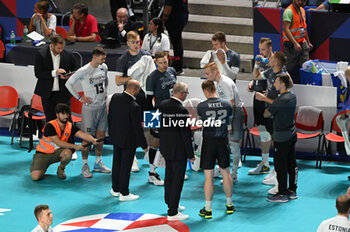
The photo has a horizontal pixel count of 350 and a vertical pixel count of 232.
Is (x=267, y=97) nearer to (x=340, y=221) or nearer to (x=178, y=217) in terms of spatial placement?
(x=178, y=217)

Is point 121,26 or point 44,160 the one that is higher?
point 121,26

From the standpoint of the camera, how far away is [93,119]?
11000 mm

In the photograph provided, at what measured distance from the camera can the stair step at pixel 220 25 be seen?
15.5 metres

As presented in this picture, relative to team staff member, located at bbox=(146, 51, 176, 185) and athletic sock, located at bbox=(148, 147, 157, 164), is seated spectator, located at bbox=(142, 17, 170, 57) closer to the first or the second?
team staff member, located at bbox=(146, 51, 176, 185)

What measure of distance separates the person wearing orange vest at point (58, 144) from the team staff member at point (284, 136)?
2.78 metres

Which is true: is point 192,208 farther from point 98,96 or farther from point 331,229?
point 331,229

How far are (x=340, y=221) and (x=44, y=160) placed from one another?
5.31 meters

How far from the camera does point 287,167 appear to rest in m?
9.89

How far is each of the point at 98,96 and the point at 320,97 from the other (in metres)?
3.65

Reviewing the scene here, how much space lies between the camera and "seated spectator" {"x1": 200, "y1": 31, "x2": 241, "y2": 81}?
1087 centimetres

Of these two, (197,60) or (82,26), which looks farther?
(197,60)

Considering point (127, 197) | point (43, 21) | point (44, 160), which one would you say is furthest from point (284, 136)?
point (43, 21)

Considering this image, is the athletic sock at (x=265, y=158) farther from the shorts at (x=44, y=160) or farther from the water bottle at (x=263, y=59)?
the shorts at (x=44, y=160)

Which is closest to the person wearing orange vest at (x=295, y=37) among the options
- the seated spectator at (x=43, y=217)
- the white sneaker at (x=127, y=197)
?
the white sneaker at (x=127, y=197)
